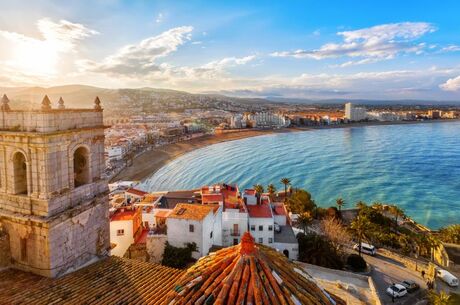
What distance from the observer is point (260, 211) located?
27.0m

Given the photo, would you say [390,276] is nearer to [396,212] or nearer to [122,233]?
[396,212]

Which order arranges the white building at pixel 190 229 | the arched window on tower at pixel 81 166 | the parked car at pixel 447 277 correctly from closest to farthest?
the arched window on tower at pixel 81 166 → the white building at pixel 190 229 → the parked car at pixel 447 277

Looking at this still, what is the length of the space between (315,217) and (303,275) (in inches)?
1260

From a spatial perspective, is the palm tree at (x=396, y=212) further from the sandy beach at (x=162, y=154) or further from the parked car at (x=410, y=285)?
the sandy beach at (x=162, y=154)

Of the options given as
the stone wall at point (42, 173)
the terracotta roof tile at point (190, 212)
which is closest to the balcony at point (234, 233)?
the terracotta roof tile at point (190, 212)

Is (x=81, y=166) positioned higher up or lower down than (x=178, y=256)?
higher up

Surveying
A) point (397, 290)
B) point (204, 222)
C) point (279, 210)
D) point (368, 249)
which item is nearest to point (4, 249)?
point (204, 222)

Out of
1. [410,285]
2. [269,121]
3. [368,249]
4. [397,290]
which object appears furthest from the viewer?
[269,121]

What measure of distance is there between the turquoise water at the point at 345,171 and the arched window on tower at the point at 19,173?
133 ft

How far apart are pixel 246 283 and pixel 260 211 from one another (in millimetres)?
21947

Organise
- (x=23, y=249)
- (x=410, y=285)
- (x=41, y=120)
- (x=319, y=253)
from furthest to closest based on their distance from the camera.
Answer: (x=319, y=253), (x=410, y=285), (x=23, y=249), (x=41, y=120)

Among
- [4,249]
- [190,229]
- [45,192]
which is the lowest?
[190,229]

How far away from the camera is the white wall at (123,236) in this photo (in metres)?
22.3

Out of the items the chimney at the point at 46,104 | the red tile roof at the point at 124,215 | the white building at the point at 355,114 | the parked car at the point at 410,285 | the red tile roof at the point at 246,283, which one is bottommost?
the parked car at the point at 410,285
